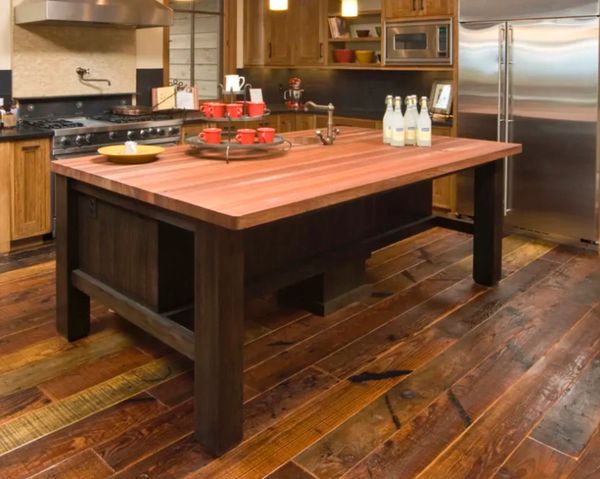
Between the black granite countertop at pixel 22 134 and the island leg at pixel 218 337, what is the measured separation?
262cm

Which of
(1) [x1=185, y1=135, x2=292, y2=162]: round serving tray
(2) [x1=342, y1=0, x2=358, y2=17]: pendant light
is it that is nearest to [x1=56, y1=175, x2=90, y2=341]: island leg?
(1) [x1=185, y1=135, x2=292, y2=162]: round serving tray

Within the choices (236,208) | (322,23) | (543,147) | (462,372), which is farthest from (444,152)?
(322,23)

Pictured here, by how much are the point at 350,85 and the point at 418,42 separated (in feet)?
4.53

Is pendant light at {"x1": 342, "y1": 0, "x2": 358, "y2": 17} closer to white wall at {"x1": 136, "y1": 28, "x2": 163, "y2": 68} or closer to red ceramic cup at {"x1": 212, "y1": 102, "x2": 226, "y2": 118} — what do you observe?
white wall at {"x1": 136, "y1": 28, "x2": 163, "y2": 68}

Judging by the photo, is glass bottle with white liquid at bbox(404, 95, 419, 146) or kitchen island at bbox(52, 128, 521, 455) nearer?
kitchen island at bbox(52, 128, 521, 455)

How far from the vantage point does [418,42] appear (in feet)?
17.3

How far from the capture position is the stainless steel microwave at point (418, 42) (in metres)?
5.09

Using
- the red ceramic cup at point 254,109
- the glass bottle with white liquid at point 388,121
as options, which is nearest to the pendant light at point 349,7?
the glass bottle with white liquid at point 388,121

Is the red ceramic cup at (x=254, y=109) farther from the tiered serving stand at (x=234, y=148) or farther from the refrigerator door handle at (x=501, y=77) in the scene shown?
the refrigerator door handle at (x=501, y=77)

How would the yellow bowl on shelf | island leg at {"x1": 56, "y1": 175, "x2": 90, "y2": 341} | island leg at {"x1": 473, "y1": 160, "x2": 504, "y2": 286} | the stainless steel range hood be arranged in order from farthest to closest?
the yellow bowl on shelf, the stainless steel range hood, island leg at {"x1": 473, "y1": 160, "x2": 504, "y2": 286}, island leg at {"x1": 56, "y1": 175, "x2": 90, "y2": 341}

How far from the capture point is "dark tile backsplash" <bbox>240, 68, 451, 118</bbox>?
236 inches

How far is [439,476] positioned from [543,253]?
9.34 feet

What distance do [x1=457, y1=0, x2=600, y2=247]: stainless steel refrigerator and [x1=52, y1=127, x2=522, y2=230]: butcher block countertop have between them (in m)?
1.45

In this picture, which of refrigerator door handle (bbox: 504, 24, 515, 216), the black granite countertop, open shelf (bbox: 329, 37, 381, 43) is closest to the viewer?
the black granite countertop
